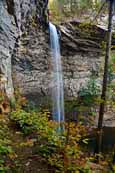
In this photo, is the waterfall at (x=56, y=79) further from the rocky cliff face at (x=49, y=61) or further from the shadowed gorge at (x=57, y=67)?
the rocky cliff face at (x=49, y=61)

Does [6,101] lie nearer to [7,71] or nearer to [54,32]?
[7,71]

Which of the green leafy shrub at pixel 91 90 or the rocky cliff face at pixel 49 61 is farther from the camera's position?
the green leafy shrub at pixel 91 90

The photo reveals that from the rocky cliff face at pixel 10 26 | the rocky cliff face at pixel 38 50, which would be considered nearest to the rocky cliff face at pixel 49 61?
the rocky cliff face at pixel 38 50

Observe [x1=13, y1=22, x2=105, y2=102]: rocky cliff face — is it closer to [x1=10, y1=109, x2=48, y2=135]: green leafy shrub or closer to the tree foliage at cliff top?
the tree foliage at cliff top

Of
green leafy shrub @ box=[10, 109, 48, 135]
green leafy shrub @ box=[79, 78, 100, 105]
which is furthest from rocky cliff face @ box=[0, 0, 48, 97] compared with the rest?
green leafy shrub @ box=[79, 78, 100, 105]

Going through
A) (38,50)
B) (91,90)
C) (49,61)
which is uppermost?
(38,50)

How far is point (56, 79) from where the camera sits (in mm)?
17516

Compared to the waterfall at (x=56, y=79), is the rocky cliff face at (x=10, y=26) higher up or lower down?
higher up

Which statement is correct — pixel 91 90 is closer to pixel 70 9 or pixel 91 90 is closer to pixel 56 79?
pixel 56 79

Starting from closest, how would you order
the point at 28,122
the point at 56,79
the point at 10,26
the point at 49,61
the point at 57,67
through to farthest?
1. the point at 28,122
2. the point at 10,26
3. the point at 49,61
4. the point at 57,67
5. the point at 56,79

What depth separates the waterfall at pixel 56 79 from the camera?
16.2m

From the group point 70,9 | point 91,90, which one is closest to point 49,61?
point 91,90

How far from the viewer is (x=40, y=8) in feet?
48.5

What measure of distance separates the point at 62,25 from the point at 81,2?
497cm
